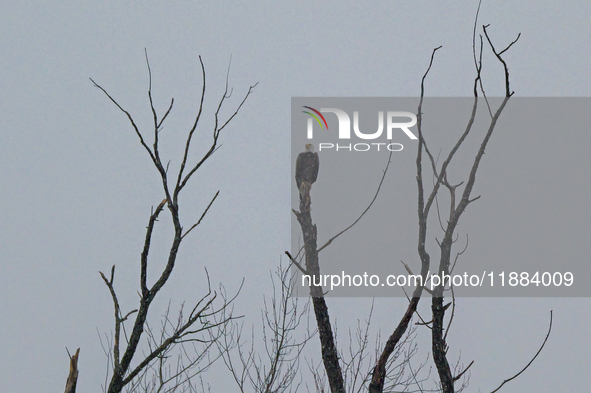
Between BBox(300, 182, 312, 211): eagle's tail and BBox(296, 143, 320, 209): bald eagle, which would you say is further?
BBox(296, 143, 320, 209): bald eagle

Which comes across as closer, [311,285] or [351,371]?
[311,285]

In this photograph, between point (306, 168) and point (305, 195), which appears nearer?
point (305, 195)

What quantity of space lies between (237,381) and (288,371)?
0.55 m

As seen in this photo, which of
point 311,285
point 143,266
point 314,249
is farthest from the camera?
point 314,249

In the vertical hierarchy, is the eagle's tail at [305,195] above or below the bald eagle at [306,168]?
below

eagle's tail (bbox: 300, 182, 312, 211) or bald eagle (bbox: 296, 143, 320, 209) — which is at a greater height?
bald eagle (bbox: 296, 143, 320, 209)

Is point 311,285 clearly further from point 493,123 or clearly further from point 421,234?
point 493,123

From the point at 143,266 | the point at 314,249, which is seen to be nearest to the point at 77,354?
the point at 143,266

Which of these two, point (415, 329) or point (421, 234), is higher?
point (421, 234)

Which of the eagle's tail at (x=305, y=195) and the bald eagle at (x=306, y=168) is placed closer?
the eagle's tail at (x=305, y=195)

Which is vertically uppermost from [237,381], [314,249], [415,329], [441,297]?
[314,249]

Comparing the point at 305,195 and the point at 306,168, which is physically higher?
the point at 306,168

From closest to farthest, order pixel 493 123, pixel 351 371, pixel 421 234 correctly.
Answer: pixel 493 123 < pixel 421 234 < pixel 351 371

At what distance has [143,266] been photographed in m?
2.54
